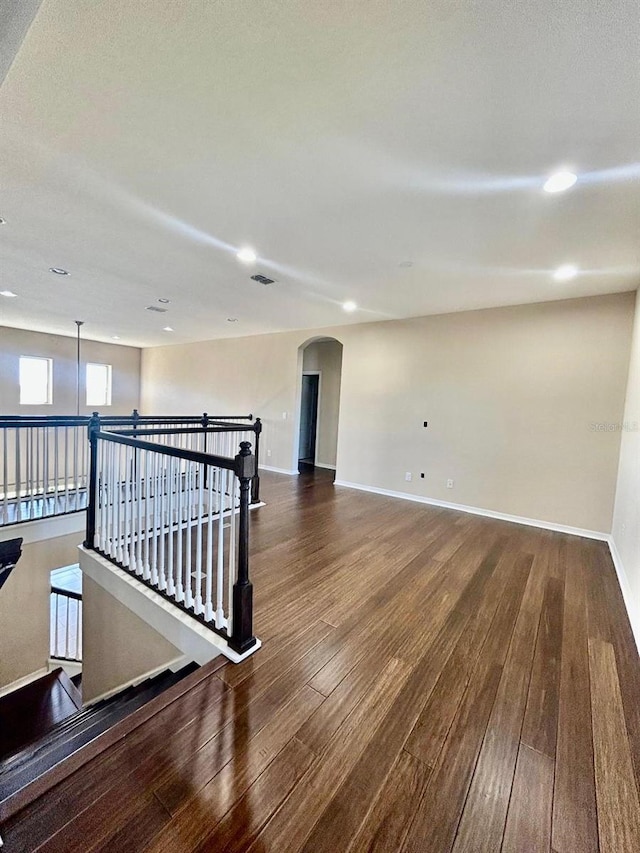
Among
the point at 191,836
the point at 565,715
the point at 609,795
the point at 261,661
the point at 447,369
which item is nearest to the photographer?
the point at 191,836

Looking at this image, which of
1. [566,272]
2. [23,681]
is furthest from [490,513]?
[23,681]

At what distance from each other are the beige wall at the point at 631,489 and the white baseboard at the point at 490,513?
14.0 inches

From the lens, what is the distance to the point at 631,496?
112 inches

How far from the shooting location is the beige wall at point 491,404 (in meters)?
3.89

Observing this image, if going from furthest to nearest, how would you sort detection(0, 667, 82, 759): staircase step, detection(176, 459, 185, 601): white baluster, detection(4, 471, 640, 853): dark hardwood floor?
detection(0, 667, 82, 759): staircase step
detection(176, 459, 185, 601): white baluster
detection(4, 471, 640, 853): dark hardwood floor

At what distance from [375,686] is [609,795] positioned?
89 cm

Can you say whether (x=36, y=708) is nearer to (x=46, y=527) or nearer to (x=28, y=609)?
(x=28, y=609)

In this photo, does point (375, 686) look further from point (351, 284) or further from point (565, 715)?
point (351, 284)


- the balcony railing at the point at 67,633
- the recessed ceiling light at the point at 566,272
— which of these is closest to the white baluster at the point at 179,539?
the balcony railing at the point at 67,633

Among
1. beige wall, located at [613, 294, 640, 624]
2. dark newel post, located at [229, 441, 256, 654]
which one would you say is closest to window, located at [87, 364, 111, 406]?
dark newel post, located at [229, 441, 256, 654]

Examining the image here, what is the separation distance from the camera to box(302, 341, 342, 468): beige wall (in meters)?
7.47

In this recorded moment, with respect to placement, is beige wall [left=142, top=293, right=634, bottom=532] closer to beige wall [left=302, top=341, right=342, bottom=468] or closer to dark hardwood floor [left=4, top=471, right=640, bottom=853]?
beige wall [left=302, top=341, right=342, bottom=468]

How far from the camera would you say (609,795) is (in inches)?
49.4

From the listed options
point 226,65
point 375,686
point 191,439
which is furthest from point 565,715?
point 191,439
